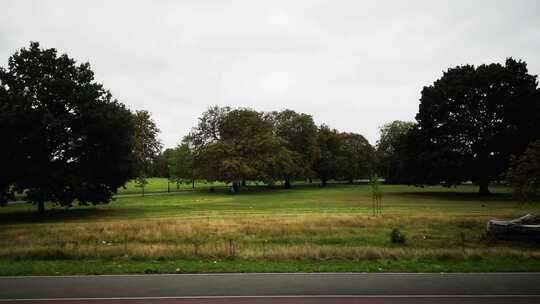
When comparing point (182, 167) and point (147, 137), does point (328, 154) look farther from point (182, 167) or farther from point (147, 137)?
point (147, 137)

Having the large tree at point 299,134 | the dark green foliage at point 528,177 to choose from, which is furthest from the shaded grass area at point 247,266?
the large tree at point 299,134

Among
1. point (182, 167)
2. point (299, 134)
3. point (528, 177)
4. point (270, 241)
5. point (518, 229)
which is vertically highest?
point (299, 134)

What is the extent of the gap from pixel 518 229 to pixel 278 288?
49.7 feet

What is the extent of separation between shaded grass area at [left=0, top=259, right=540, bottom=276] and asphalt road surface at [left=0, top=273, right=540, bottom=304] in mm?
836

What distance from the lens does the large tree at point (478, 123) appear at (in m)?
53.7

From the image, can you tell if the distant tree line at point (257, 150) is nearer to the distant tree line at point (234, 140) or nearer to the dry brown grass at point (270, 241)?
the distant tree line at point (234, 140)

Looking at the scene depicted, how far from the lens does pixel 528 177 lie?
22.8 m

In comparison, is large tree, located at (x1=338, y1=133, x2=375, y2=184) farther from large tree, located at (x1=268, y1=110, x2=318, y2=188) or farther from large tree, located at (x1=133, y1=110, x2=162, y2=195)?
large tree, located at (x1=133, y1=110, x2=162, y2=195)

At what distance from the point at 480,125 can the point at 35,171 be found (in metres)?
53.2

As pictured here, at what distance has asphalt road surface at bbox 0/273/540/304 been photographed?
34.5 ft

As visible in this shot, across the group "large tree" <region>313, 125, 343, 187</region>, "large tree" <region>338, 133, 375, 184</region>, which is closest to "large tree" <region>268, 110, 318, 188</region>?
"large tree" <region>313, 125, 343, 187</region>

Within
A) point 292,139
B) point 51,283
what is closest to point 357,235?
point 51,283

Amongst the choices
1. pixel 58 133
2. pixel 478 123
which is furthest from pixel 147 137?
pixel 478 123

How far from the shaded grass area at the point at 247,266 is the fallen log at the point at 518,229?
5856mm
